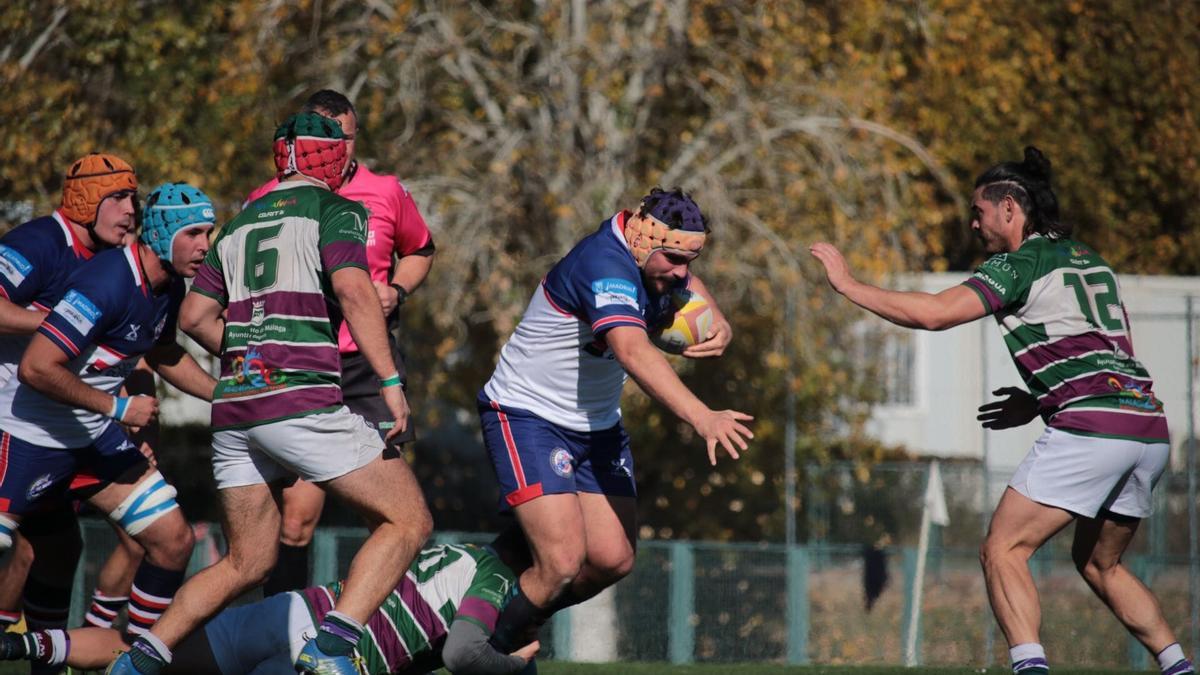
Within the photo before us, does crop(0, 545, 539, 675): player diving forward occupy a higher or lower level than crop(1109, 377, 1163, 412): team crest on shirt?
lower

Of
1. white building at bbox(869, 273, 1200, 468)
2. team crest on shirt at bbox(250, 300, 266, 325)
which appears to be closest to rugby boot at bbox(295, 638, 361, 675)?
team crest on shirt at bbox(250, 300, 266, 325)

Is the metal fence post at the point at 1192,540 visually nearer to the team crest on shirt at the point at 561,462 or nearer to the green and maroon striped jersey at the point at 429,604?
the team crest on shirt at the point at 561,462

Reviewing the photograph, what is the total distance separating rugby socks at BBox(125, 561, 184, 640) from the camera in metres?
6.68

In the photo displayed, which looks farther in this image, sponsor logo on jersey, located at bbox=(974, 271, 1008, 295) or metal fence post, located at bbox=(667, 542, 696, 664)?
metal fence post, located at bbox=(667, 542, 696, 664)

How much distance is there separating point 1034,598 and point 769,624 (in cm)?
712

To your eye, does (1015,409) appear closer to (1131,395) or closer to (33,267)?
(1131,395)

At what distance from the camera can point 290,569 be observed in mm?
7156

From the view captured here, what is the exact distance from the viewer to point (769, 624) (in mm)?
13211

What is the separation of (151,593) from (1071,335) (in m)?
4.15

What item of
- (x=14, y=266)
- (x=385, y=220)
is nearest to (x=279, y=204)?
(x=385, y=220)

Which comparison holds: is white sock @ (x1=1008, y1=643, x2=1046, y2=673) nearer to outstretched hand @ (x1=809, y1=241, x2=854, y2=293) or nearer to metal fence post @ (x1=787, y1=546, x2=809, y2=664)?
outstretched hand @ (x1=809, y1=241, x2=854, y2=293)

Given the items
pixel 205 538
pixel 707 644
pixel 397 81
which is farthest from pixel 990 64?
pixel 205 538

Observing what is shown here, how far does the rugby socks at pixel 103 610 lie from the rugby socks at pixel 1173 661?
4.57 meters

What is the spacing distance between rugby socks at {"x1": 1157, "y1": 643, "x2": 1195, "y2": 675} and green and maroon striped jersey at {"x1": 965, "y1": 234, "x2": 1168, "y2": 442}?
89cm
